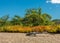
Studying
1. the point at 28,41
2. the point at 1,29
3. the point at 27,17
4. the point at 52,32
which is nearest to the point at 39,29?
the point at 52,32

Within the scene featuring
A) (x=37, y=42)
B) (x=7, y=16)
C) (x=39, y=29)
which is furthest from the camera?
(x=7, y=16)

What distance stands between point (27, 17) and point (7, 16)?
167 cm

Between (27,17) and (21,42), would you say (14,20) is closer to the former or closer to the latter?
(27,17)

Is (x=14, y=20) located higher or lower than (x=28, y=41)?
higher

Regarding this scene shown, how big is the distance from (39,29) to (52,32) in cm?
101

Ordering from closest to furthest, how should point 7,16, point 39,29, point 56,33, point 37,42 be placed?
point 37,42, point 56,33, point 39,29, point 7,16

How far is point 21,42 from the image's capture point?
9.46m

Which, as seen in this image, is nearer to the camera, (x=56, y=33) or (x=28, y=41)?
(x=28, y=41)

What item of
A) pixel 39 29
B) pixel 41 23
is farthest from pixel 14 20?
pixel 39 29

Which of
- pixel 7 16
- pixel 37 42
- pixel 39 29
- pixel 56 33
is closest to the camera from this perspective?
pixel 37 42

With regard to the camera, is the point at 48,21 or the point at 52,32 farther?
the point at 48,21

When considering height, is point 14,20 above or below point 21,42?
above

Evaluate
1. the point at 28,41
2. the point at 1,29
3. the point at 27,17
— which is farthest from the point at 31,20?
the point at 28,41

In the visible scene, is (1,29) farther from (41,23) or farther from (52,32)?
(41,23)
